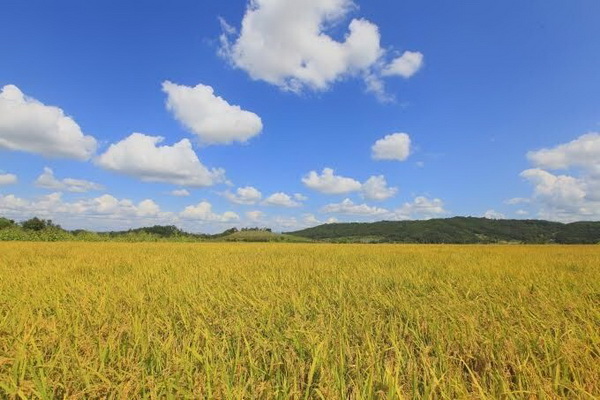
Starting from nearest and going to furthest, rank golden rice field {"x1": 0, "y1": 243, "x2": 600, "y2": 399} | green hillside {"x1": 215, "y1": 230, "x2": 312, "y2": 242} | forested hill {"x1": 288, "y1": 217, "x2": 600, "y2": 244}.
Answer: golden rice field {"x1": 0, "y1": 243, "x2": 600, "y2": 399}
green hillside {"x1": 215, "y1": 230, "x2": 312, "y2": 242}
forested hill {"x1": 288, "y1": 217, "x2": 600, "y2": 244}

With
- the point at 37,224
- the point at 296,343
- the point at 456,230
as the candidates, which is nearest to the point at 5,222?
the point at 37,224

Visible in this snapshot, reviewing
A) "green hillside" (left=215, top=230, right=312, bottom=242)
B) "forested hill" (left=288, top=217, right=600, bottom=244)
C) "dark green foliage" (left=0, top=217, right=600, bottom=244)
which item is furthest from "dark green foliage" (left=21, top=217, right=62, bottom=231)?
"forested hill" (left=288, top=217, right=600, bottom=244)

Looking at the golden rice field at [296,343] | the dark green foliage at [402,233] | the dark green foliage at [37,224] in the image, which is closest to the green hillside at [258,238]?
the dark green foliage at [402,233]

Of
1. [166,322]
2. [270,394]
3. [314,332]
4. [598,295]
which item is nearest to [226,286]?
[166,322]

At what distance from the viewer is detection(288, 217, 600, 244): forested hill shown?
7669cm

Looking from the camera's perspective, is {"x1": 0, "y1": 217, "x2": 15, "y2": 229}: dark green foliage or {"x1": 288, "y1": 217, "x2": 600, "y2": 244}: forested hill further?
{"x1": 288, "y1": 217, "x2": 600, "y2": 244}: forested hill

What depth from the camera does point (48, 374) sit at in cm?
230

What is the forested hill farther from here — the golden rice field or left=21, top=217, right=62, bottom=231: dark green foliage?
the golden rice field

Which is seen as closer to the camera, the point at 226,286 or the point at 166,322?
the point at 166,322

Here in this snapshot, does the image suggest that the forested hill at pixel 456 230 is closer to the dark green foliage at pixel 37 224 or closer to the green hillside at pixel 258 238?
the green hillside at pixel 258 238

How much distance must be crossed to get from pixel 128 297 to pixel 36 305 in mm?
921

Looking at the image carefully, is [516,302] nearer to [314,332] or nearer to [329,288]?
[329,288]

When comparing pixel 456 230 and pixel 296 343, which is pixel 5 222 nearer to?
pixel 296 343

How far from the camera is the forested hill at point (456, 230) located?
252 feet
